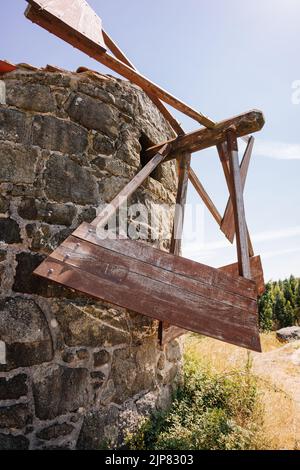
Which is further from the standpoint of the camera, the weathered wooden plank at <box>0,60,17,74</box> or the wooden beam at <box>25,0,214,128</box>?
the weathered wooden plank at <box>0,60,17,74</box>

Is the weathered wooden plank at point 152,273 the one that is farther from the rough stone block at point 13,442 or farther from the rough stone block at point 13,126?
the rough stone block at point 13,442

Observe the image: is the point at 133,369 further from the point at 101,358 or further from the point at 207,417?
the point at 207,417

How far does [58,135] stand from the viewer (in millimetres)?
2512

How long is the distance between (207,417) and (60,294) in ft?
5.82

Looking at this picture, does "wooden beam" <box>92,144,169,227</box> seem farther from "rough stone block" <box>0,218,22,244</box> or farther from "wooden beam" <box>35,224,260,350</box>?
"rough stone block" <box>0,218,22,244</box>

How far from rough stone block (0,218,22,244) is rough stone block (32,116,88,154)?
2.12ft

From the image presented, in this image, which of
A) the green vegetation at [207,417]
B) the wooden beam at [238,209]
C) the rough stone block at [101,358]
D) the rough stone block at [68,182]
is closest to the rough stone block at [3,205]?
the rough stone block at [68,182]

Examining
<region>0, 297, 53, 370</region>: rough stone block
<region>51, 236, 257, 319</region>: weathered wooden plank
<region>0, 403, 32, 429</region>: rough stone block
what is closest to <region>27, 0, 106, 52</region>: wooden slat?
<region>51, 236, 257, 319</region>: weathered wooden plank

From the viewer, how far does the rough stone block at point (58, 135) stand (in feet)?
7.99

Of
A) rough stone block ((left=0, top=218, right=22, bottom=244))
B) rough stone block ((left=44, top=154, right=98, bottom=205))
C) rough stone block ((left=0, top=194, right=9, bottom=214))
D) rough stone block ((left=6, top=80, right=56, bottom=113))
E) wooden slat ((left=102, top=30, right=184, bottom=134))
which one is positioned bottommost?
rough stone block ((left=0, top=218, right=22, bottom=244))

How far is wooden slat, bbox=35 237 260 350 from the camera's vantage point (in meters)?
1.96

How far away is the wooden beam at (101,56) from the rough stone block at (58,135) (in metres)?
0.56
